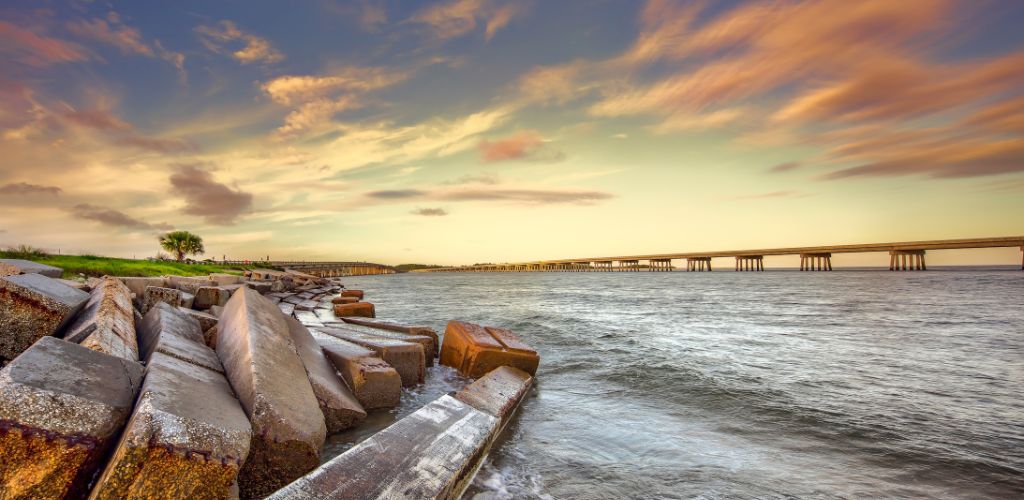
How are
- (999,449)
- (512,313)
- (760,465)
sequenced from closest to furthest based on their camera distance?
1. (760,465)
2. (999,449)
3. (512,313)

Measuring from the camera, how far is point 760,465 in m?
3.85

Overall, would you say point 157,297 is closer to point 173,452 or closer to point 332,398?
point 332,398

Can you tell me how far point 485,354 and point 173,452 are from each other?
4.44 metres

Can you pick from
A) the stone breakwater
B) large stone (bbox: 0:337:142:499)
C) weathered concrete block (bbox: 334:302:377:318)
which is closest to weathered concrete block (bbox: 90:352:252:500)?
the stone breakwater

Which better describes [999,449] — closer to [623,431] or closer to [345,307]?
[623,431]

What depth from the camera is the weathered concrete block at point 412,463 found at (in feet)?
7.41

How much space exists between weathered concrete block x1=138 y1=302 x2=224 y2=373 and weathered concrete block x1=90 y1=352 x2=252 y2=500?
1199mm

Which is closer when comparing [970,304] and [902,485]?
[902,485]

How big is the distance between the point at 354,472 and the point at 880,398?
6809 millimetres

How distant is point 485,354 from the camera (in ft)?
20.3

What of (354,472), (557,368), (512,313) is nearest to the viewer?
(354,472)

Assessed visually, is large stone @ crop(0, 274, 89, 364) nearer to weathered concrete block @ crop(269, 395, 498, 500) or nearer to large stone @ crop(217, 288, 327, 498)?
large stone @ crop(217, 288, 327, 498)

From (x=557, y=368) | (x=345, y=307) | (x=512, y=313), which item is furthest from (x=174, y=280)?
(x=512, y=313)

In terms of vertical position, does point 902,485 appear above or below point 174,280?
below
